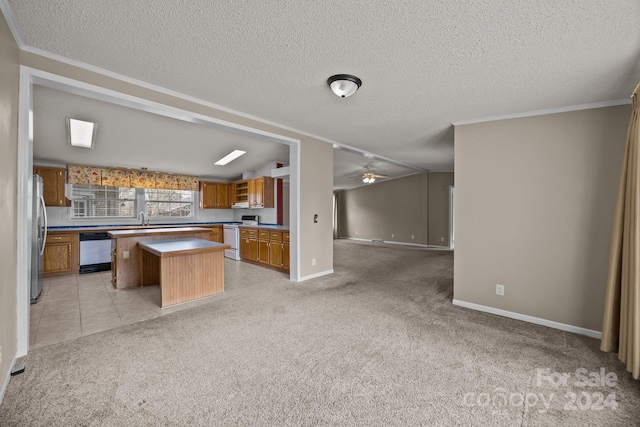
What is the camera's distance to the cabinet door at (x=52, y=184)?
5.00m

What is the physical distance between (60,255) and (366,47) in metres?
6.14

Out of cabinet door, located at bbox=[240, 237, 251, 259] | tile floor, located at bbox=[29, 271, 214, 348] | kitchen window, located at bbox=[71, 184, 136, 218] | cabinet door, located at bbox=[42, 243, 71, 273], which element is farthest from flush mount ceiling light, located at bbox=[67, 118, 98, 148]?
cabinet door, located at bbox=[240, 237, 251, 259]

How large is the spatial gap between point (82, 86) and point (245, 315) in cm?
265

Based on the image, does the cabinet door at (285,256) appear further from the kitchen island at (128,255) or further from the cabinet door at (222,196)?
the cabinet door at (222,196)

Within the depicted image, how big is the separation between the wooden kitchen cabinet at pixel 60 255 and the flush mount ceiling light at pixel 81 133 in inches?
68.5

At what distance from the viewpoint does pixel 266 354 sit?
86.6 inches

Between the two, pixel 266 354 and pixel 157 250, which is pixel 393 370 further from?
pixel 157 250

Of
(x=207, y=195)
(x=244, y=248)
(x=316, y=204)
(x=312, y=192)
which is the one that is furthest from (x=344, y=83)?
(x=207, y=195)

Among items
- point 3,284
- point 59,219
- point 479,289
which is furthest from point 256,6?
point 59,219

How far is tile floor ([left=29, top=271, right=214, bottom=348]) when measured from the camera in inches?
103

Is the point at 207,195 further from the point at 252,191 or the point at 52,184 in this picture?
the point at 52,184

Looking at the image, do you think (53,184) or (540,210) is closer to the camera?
(540,210)

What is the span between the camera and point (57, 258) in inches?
192

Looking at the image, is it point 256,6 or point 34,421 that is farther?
point 256,6
